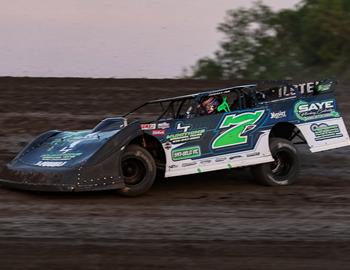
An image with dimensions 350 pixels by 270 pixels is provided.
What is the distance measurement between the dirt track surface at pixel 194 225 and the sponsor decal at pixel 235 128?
0.62 meters

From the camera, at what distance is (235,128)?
30.5 ft

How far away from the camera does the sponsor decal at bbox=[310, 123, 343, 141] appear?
384 inches

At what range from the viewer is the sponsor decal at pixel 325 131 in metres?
9.76

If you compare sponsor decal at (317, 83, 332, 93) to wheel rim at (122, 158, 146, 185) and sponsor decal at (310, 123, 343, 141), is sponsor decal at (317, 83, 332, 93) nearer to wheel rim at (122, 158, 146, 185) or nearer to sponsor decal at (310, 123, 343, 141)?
sponsor decal at (310, 123, 343, 141)

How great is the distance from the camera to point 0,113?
1472 centimetres

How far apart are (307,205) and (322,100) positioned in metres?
1.89

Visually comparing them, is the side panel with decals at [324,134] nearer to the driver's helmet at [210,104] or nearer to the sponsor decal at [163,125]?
the driver's helmet at [210,104]

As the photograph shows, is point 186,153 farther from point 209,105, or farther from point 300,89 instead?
point 300,89

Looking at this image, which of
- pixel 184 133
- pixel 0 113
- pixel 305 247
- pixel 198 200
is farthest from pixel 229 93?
pixel 0 113

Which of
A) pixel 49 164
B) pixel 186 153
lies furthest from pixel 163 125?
pixel 49 164

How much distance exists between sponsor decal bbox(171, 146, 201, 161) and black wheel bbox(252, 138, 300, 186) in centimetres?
94

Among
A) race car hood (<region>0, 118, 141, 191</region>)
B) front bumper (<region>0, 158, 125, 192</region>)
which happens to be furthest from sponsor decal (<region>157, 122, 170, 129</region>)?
front bumper (<region>0, 158, 125, 192</region>)

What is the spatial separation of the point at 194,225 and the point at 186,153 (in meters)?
1.75

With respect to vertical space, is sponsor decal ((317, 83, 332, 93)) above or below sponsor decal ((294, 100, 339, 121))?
above
